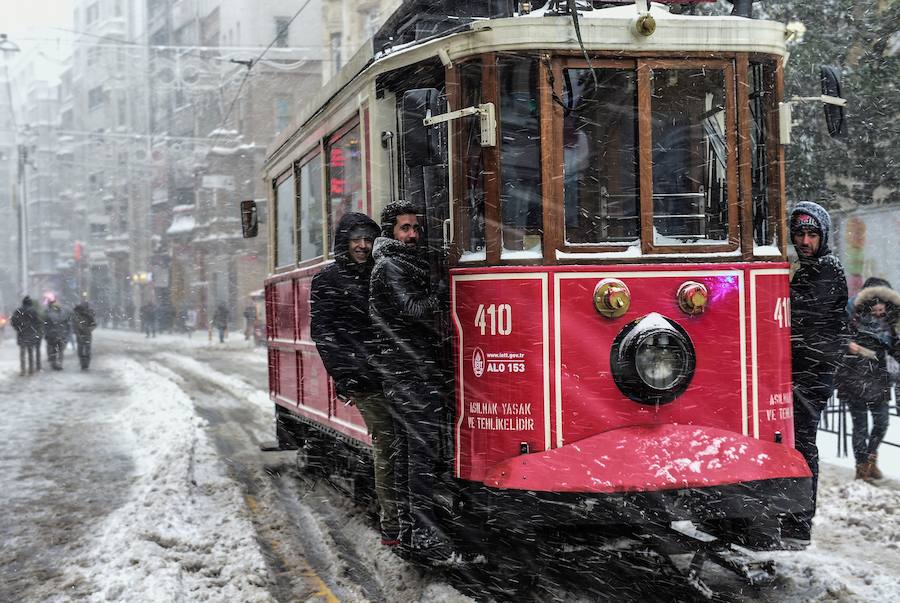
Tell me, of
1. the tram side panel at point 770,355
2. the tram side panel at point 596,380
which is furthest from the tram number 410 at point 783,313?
the tram side panel at point 596,380

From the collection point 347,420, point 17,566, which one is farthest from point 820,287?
point 17,566

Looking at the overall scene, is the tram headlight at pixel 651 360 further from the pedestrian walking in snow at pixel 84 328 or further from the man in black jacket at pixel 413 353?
the pedestrian walking in snow at pixel 84 328

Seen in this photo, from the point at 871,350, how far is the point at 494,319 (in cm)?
486

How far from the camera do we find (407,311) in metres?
5.58

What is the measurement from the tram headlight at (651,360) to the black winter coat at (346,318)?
1.65 meters

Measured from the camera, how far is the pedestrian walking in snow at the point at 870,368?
8641 millimetres

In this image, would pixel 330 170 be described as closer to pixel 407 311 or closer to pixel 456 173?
pixel 456 173

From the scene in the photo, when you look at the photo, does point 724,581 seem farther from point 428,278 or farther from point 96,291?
point 96,291

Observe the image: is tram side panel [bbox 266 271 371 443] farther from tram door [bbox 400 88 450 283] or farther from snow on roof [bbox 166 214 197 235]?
snow on roof [bbox 166 214 197 235]

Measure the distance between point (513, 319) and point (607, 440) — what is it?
0.81 m

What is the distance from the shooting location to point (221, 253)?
52375 millimetres

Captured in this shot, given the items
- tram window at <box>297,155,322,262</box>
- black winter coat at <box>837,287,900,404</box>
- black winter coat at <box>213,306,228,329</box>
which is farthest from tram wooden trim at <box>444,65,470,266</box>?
black winter coat at <box>213,306,228,329</box>

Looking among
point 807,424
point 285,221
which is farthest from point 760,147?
point 285,221

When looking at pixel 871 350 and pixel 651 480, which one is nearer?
pixel 651 480
